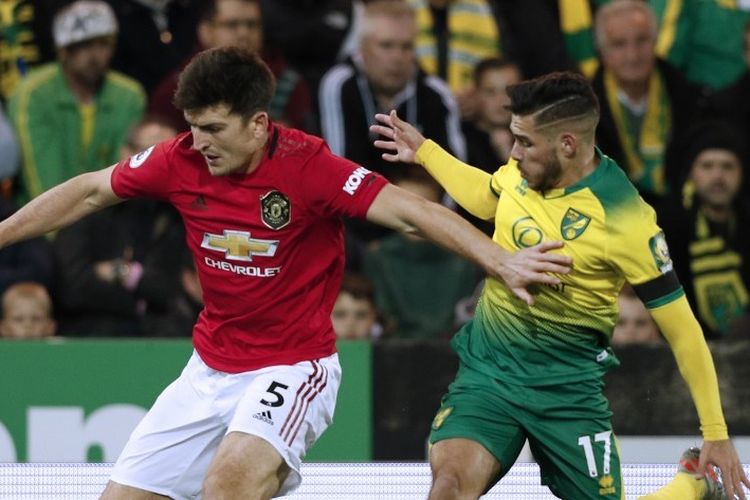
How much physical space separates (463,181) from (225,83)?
108 cm

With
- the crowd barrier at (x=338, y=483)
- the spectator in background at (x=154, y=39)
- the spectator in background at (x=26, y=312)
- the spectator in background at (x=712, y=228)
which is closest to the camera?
the crowd barrier at (x=338, y=483)

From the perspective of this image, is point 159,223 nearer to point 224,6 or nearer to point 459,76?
point 224,6

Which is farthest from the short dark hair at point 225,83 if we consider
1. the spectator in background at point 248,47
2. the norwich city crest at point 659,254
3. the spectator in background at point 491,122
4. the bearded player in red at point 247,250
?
the spectator in background at point 491,122

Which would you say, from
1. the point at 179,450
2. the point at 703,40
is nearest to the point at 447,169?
the point at 179,450

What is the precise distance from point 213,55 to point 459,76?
182 inches

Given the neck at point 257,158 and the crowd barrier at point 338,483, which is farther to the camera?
the crowd barrier at point 338,483

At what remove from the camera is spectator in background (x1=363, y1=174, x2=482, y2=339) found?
9.15 metres

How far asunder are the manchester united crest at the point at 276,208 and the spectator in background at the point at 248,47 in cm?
365

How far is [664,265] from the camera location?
19.3ft

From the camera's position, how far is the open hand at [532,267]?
5.52 m

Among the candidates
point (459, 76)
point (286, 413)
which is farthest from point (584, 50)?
point (286, 413)

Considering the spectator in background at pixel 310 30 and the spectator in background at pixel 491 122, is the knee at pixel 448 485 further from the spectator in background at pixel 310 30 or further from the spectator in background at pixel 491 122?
the spectator in background at pixel 310 30

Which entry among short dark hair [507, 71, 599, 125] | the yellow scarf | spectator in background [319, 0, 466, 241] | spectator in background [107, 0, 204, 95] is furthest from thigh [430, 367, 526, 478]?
spectator in background [107, 0, 204, 95]

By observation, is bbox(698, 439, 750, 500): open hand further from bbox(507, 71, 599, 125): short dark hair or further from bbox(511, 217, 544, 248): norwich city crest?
bbox(507, 71, 599, 125): short dark hair
